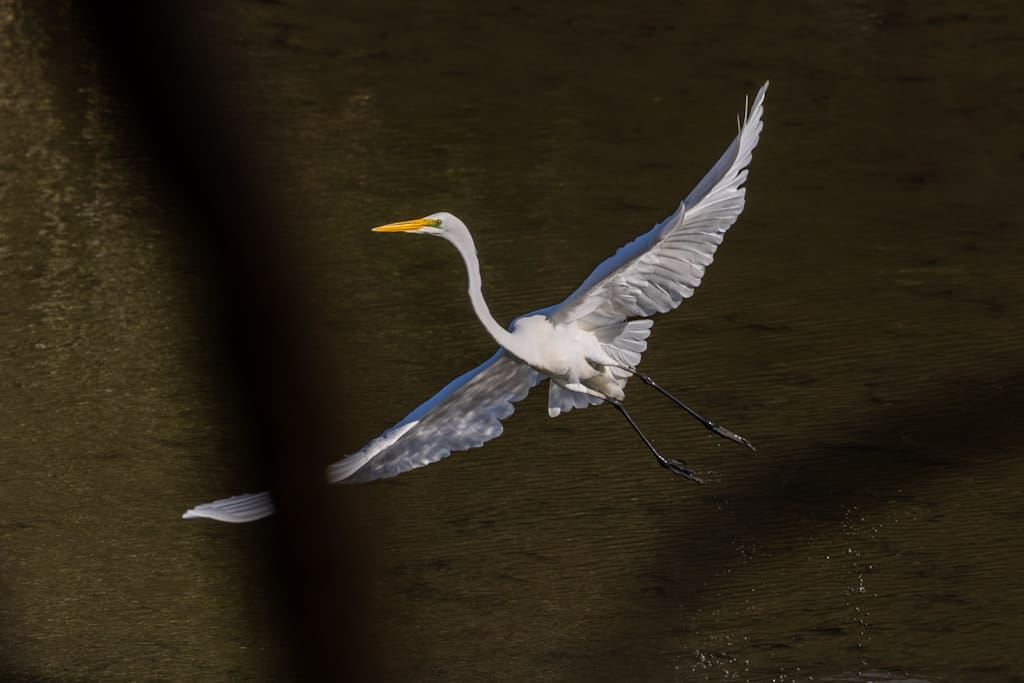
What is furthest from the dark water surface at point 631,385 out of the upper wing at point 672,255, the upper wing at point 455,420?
the upper wing at point 672,255

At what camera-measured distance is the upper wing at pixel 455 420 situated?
9.16 feet

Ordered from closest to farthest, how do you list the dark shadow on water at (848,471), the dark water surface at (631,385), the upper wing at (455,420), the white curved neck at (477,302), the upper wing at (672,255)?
the upper wing at (672,255), the upper wing at (455,420), the white curved neck at (477,302), the dark water surface at (631,385), the dark shadow on water at (848,471)

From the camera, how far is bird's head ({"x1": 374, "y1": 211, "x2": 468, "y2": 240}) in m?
2.89

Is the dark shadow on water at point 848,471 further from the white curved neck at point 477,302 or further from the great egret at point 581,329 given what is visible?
the white curved neck at point 477,302

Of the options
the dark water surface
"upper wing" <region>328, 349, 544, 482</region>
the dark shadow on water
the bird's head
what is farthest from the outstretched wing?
the dark shadow on water

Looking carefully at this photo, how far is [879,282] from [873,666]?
198 cm

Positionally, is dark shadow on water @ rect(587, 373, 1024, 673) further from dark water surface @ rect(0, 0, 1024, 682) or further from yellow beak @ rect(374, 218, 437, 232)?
yellow beak @ rect(374, 218, 437, 232)

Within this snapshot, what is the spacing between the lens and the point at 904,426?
4.00 meters

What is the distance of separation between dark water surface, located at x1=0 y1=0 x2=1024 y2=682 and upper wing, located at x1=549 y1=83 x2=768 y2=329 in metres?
0.55

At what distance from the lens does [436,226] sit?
9.57ft

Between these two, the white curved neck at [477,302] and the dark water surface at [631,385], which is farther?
the dark water surface at [631,385]

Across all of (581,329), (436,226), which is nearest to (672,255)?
(581,329)

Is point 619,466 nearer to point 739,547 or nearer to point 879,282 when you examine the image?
point 739,547

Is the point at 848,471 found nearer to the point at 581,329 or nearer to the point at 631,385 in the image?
the point at 631,385
